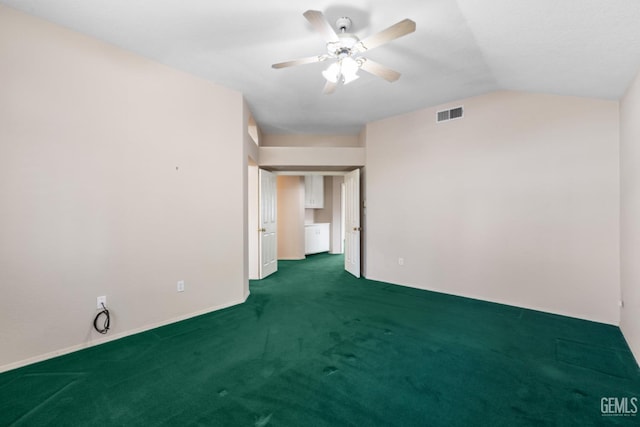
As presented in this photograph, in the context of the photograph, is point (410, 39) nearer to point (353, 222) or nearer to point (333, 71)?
point (333, 71)

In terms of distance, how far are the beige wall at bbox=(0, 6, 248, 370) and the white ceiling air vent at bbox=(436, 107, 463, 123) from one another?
9.93 feet

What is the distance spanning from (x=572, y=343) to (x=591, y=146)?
2.15 meters

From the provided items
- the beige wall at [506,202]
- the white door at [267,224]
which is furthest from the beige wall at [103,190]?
the beige wall at [506,202]

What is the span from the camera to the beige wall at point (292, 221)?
689cm

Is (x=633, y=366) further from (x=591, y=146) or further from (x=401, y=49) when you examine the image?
(x=401, y=49)

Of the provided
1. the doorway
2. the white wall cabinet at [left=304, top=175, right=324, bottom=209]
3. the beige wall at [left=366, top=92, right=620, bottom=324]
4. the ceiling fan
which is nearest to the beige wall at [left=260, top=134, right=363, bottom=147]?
the doorway

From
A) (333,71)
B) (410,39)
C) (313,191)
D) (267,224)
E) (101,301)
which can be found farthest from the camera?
(313,191)

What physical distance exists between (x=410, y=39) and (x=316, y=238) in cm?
574

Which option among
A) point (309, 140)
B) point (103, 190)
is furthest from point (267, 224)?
point (103, 190)

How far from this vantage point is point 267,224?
5.18 meters

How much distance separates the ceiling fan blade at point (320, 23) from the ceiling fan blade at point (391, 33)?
22 cm

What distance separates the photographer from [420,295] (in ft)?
13.3

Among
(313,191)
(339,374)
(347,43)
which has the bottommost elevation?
(339,374)

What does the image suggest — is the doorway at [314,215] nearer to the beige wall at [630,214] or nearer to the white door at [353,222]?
the white door at [353,222]
